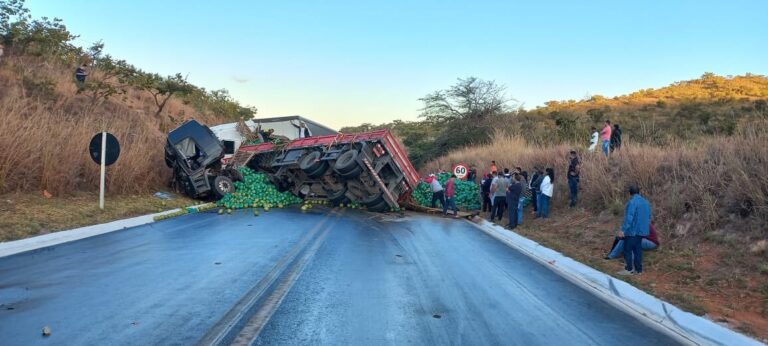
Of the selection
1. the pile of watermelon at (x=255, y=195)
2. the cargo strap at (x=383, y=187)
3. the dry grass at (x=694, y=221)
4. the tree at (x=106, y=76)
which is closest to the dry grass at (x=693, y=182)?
the dry grass at (x=694, y=221)

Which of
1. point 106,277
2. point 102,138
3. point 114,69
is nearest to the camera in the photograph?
point 106,277

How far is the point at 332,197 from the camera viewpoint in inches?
778

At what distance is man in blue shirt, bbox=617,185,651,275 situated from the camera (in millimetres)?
8859

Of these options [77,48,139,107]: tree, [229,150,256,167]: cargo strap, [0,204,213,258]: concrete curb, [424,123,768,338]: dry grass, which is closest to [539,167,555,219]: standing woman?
[424,123,768,338]: dry grass

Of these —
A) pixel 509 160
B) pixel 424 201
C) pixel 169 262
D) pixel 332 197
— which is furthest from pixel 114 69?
pixel 169 262

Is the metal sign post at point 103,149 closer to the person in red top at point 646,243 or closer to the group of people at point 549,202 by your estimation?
the group of people at point 549,202

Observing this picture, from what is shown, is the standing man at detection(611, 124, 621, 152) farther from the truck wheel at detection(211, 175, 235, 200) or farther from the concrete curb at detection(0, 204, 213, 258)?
the concrete curb at detection(0, 204, 213, 258)

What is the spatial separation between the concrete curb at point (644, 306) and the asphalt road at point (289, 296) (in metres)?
0.29

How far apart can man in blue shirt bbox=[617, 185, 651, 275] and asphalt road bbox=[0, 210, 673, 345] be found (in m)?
1.38

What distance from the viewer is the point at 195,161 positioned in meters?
19.7

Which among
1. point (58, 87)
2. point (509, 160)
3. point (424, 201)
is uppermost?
point (58, 87)

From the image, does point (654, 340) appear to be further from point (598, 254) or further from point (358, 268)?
point (598, 254)

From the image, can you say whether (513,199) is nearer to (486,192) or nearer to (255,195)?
(486,192)

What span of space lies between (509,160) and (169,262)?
17851mm
